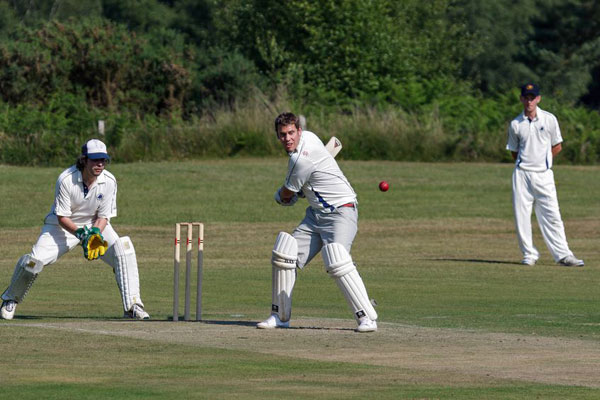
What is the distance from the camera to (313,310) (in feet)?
41.7

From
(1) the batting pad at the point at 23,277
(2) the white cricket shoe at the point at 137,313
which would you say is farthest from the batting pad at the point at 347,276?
(1) the batting pad at the point at 23,277

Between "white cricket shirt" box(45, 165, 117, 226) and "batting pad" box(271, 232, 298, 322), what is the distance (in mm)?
2106

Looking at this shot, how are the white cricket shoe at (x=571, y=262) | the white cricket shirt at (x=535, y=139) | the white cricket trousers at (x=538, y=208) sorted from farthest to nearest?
1. the white cricket shoe at (x=571, y=262)
2. the white cricket trousers at (x=538, y=208)
3. the white cricket shirt at (x=535, y=139)

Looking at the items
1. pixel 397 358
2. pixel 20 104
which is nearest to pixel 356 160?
pixel 20 104

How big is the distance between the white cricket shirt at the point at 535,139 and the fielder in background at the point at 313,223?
774cm

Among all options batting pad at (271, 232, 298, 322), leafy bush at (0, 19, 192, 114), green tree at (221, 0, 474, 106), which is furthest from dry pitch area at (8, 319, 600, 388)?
green tree at (221, 0, 474, 106)

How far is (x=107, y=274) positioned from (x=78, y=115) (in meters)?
18.9

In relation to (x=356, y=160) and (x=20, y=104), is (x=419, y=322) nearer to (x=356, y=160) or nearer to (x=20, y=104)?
(x=356, y=160)

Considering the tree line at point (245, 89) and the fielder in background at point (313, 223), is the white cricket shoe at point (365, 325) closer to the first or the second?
the fielder in background at point (313, 223)

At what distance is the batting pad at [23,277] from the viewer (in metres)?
11.8

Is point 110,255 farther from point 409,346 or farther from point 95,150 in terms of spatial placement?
point 409,346

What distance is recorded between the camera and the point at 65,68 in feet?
129

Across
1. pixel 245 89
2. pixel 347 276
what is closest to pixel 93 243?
pixel 347 276

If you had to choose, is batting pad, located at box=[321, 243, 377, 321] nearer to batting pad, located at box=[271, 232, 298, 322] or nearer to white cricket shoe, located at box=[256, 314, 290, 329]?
batting pad, located at box=[271, 232, 298, 322]
